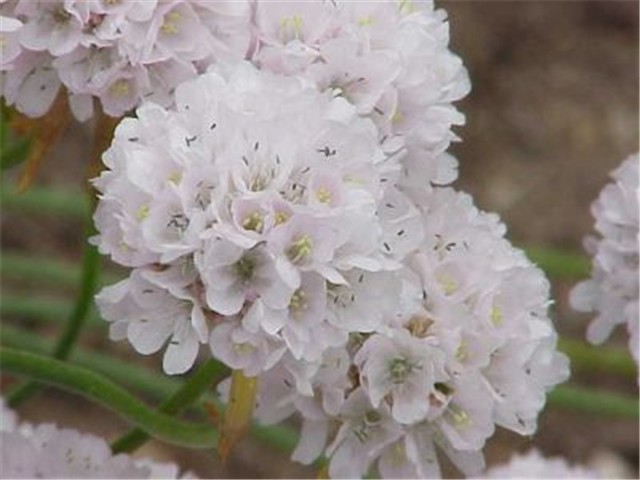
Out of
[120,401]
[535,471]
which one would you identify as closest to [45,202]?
[535,471]

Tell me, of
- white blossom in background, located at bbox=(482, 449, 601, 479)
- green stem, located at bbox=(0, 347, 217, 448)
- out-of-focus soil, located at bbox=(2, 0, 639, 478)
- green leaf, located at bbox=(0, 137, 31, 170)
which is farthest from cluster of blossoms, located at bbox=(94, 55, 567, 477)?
out-of-focus soil, located at bbox=(2, 0, 639, 478)

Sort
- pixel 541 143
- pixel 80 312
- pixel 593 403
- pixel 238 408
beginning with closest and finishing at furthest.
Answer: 1. pixel 238 408
2. pixel 80 312
3. pixel 593 403
4. pixel 541 143

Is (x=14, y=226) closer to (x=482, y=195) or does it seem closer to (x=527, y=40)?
(x=482, y=195)

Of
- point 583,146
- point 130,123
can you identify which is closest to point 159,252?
point 130,123

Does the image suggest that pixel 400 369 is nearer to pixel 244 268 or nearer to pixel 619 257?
pixel 244 268

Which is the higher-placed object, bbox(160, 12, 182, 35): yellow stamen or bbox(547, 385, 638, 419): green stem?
bbox(160, 12, 182, 35): yellow stamen

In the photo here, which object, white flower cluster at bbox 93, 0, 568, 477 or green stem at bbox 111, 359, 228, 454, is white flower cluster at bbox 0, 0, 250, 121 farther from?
green stem at bbox 111, 359, 228, 454

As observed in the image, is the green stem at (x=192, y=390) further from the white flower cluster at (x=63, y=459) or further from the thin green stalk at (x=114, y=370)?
the thin green stalk at (x=114, y=370)
